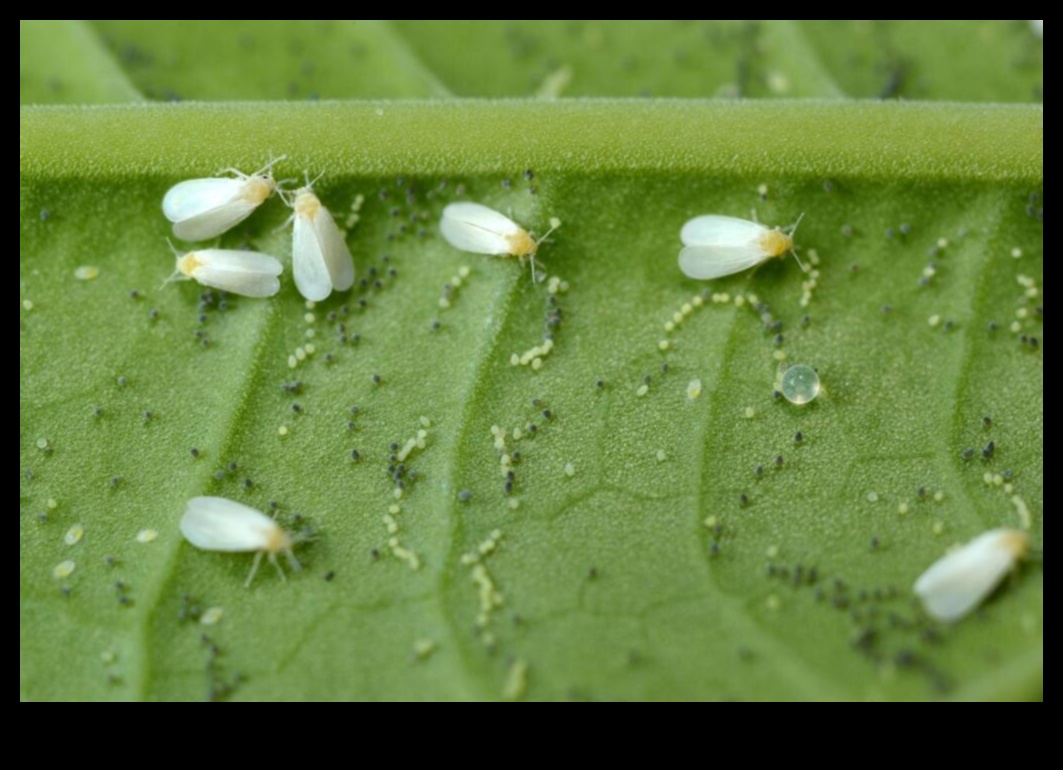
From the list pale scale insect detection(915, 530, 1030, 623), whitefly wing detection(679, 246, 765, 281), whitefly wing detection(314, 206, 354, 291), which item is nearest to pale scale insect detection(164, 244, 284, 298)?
whitefly wing detection(314, 206, 354, 291)

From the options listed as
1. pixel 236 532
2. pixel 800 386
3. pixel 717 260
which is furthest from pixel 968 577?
pixel 236 532

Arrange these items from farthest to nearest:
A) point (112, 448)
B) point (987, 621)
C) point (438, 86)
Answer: point (438, 86) → point (112, 448) → point (987, 621)

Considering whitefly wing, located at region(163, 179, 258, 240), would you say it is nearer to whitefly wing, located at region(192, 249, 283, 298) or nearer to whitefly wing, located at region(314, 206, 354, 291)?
whitefly wing, located at region(192, 249, 283, 298)

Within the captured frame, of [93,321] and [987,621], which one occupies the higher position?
[93,321]

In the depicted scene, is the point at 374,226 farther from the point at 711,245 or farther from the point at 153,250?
the point at 711,245

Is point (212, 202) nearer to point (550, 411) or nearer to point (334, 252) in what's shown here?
point (334, 252)

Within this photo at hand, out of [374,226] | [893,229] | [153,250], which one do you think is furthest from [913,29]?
[153,250]

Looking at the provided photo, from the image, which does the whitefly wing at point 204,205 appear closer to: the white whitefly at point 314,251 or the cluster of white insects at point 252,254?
the cluster of white insects at point 252,254

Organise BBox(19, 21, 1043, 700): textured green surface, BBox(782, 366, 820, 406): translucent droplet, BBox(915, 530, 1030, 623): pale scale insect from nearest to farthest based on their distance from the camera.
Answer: BBox(915, 530, 1030, 623): pale scale insect
BBox(19, 21, 1043, 700): textured green surface
BBox(782, 366, 820, 406): translucent droplet
